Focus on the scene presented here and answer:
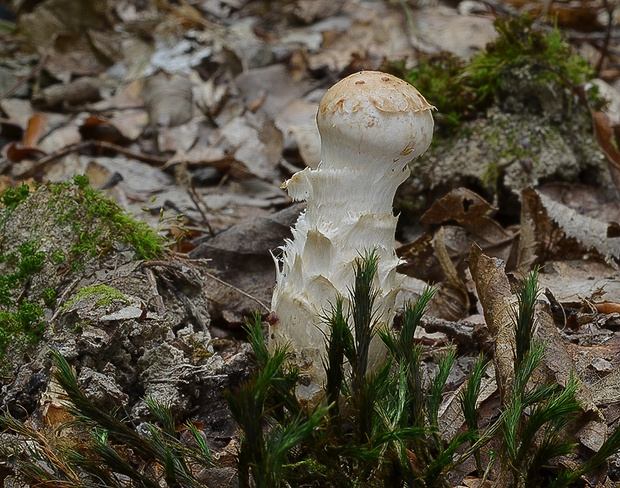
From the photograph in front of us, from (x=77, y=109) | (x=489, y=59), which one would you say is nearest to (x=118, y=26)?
(x=77, y=109)

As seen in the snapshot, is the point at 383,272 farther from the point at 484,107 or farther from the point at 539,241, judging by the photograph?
the point at 484,107

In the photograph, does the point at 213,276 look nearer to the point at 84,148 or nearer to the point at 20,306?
the point at 20,306

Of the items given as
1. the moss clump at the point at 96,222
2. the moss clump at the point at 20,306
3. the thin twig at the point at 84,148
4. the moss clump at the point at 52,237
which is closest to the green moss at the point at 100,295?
the moss clump at the point at 52,237

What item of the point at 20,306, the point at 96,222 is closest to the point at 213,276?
the point at 96,222

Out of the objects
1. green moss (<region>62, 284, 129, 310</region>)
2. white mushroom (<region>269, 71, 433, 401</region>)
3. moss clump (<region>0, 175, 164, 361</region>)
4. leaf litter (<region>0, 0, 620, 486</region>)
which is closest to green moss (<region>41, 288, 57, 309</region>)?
moss clump (<region>0, 175, 164, 361</region>)

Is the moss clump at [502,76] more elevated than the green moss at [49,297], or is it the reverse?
the moss clump at [502,76]

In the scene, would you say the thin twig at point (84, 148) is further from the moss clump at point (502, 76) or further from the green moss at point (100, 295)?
the green moss at point (100, 295)
